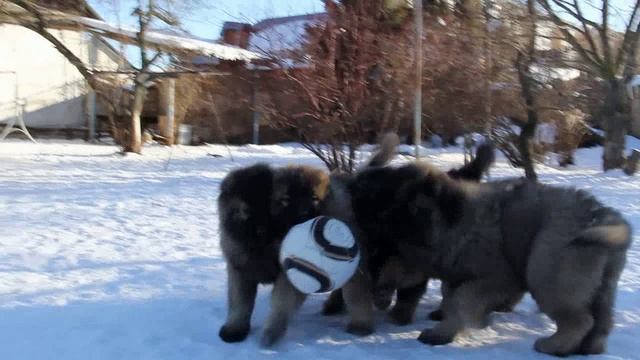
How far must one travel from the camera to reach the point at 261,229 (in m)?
5.75

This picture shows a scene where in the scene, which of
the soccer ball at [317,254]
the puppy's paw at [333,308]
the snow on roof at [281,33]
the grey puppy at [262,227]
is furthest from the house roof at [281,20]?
the soccer ball at [317,254]

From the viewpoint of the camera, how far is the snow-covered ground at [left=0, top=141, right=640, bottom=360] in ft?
18.5

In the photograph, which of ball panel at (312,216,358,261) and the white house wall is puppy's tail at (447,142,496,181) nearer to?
ball panel at (312,216,358,261)

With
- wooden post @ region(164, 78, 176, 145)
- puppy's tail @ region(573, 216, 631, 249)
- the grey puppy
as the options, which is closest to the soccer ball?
the grey puppy

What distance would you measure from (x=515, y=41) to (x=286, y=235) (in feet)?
51.6

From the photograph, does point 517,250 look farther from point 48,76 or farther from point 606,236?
point 48,76

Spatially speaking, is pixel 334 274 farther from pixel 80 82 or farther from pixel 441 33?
pixel 80 82

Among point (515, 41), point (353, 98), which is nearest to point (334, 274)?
point (353, 98)

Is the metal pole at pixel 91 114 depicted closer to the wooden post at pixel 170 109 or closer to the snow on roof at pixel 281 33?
the wooden post at pixel 170 109

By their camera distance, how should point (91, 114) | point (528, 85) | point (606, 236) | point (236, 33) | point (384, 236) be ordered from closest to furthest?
point (606, 236) → point (384, 236) → point (528, 85) → point (236, 33) → point (91, 114)

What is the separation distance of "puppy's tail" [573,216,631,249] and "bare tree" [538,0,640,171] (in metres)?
16.7

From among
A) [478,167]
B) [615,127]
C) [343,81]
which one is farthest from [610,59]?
[478,167]

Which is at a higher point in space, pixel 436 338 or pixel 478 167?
pixel 478 167

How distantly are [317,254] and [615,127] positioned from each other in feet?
60.7
